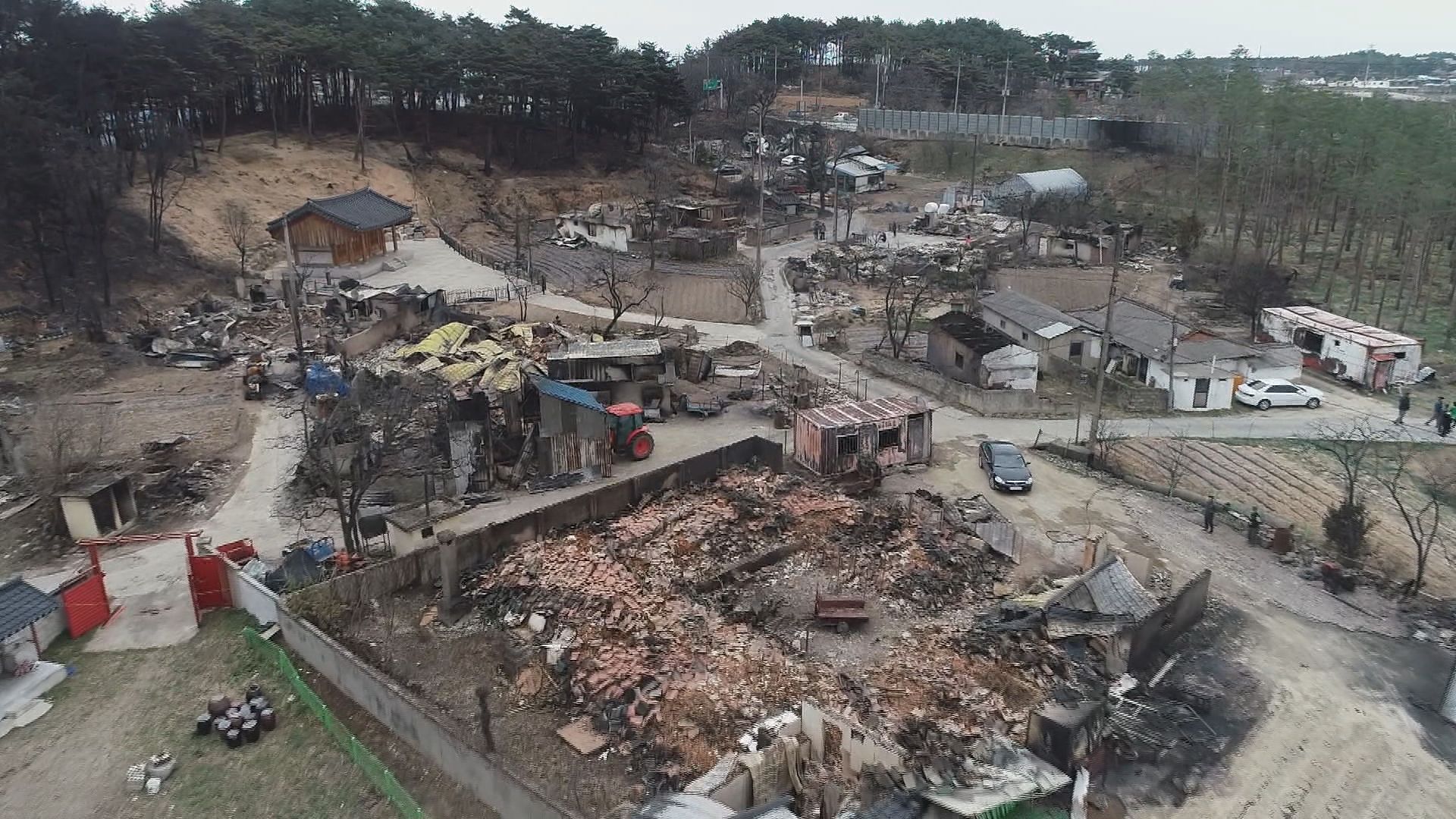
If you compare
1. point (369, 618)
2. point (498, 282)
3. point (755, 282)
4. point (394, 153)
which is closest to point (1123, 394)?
→ point (755, 282)

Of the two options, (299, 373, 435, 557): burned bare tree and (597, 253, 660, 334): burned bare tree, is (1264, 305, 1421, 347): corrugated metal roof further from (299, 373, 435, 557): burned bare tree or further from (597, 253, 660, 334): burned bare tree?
(299, 373, 435, 557): burned bare tree

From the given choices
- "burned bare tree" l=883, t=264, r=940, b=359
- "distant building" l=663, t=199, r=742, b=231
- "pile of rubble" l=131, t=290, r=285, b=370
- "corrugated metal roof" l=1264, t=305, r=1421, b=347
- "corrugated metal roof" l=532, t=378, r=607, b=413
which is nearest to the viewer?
"corrugated metal roof" l=532, t=378, r=607, b=413

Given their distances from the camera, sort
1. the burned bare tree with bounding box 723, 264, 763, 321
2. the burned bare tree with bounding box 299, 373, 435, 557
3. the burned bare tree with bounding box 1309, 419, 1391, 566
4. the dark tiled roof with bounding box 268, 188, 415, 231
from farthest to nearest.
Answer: the dark tiled roof with bounding box 268, 188, 415, 231
the burned bare tree with bounding box 723, 264, 763, 321
the burned bare tree with bounding box 1309, 419, 1391, 566
the burned bare tree with bounding box 299, 373, 435, 557

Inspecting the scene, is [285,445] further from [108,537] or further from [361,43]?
[361,43]

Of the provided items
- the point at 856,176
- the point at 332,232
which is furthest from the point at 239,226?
the point at 856,176

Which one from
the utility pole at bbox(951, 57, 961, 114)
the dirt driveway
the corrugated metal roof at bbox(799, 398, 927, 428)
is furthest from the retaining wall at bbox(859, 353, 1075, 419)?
the utility pole at bbox(951, 57, 961, 114)

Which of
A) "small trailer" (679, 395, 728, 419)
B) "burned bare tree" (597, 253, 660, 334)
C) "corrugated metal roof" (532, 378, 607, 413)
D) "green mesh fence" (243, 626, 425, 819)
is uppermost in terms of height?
"corrugated metal roof" (532, 378, 607, 413)

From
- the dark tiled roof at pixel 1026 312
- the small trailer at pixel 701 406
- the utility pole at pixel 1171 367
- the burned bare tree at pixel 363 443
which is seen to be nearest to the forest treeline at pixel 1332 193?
the dark tiled roof at pixel 1026 312
